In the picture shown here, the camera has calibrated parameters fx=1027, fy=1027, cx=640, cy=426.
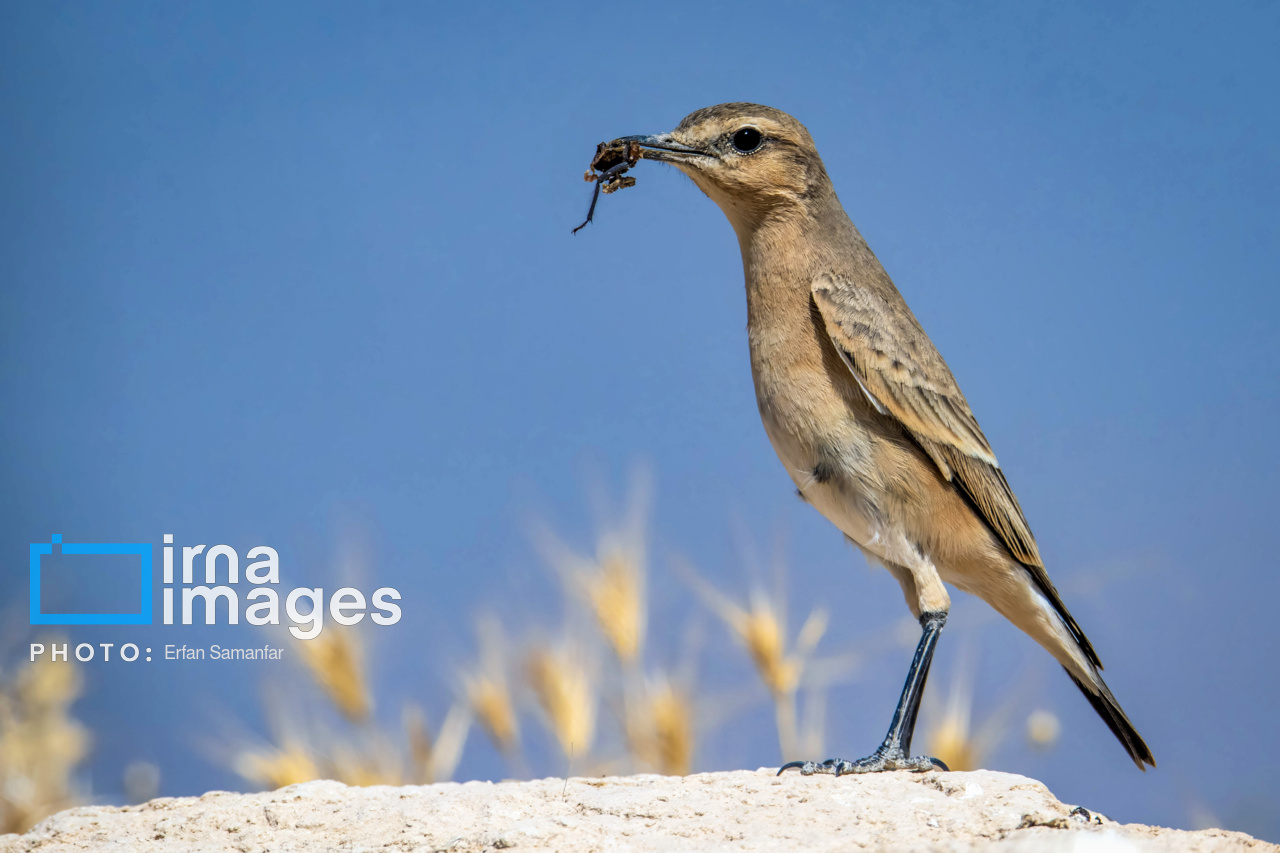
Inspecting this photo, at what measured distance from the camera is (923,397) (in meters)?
4.45

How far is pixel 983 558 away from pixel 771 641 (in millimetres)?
1024

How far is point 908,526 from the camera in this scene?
4375 mm

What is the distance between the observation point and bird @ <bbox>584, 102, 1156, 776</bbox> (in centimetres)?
434

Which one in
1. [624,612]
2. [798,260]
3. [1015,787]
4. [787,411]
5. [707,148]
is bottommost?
[1015,787]

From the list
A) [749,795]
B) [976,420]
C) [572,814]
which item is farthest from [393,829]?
[976,420]

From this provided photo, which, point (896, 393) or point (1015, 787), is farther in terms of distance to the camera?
point (896, 393)

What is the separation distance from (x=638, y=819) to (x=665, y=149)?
2.84 m

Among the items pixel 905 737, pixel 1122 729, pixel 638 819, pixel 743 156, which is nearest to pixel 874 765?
pixel 905 737

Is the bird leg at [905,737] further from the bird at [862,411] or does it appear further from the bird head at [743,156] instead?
the bird head at [743,156]

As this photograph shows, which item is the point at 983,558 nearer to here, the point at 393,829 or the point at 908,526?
the point at 908,526

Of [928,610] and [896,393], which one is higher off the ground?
[896,393]

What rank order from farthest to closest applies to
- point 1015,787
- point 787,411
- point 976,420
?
point 976,420, point 787,411, point 1015,787

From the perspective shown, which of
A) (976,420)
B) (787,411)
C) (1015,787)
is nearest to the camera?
(1015,787)

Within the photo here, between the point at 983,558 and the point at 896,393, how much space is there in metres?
0.84
